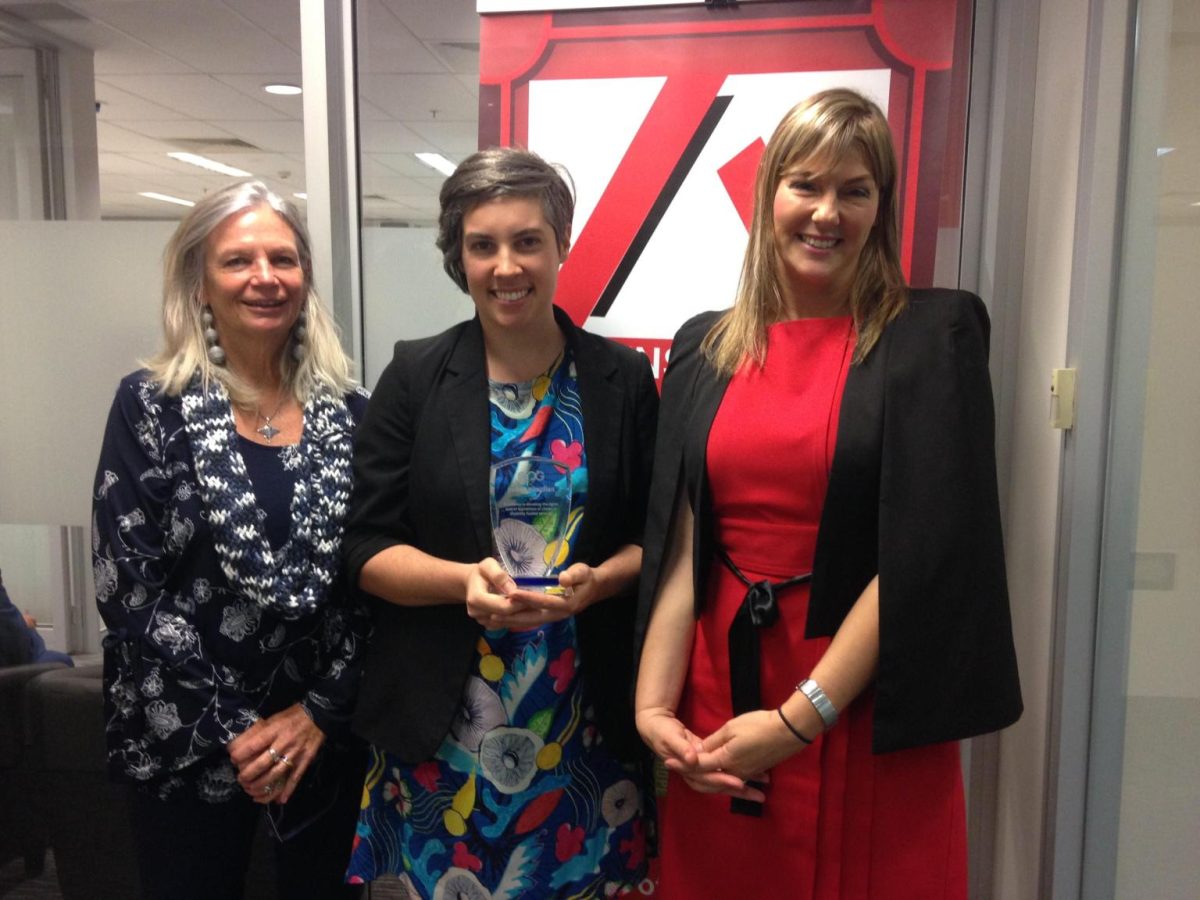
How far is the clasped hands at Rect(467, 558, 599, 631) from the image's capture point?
3.95 feet

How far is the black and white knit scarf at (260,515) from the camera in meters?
1.37

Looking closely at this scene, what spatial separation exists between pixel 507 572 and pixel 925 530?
57 centimetres

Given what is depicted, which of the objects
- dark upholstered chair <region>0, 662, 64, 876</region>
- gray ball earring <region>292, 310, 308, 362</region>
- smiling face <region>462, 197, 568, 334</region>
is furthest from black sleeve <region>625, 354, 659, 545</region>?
dark upholstered chair <region>0, 662, 64, 876</region>

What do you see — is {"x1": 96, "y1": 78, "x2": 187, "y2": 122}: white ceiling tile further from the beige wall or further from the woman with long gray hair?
the beige wall

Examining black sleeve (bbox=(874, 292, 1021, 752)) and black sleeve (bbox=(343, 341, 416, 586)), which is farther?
black sleeve (bbox=(343, 341, 416, 586))

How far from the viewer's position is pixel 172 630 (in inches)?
53.6

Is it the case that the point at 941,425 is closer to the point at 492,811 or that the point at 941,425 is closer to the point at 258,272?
the point at 492,811

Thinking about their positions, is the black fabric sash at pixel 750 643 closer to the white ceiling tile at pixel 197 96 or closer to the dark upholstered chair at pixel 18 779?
the white ceiling tile at pixel 197 96

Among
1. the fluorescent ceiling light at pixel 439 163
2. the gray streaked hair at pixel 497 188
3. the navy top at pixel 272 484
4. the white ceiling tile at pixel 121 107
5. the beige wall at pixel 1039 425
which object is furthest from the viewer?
the white ceiling tile at pixel 121 107

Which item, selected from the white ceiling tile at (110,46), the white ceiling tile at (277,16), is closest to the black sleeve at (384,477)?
the white ceiling tile at (277,16)

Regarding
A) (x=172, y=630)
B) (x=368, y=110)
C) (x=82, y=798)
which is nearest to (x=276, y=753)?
(x=172, y=630)

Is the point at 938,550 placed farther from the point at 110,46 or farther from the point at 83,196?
the point at 110,46

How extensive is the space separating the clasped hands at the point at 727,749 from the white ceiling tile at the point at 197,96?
5.14ft

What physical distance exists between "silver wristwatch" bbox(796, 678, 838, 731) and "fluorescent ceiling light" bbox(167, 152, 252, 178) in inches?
60.2
